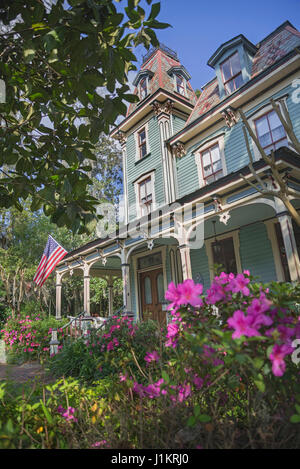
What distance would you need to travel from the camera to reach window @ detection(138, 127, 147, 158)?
14091 mm

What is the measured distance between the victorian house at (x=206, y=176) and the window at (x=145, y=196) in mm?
53

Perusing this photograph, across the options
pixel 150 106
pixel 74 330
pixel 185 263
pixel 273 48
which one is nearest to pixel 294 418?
pixel 185 263

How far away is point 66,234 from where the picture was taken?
24.4 m

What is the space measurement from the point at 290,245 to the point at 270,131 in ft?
15.5

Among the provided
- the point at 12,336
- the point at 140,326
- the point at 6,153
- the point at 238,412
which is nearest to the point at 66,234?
the point at 12,336

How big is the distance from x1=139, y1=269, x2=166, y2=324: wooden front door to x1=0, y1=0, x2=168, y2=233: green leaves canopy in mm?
9462

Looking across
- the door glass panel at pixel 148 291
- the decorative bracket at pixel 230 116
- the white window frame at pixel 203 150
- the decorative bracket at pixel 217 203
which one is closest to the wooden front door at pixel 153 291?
the door glass panel at pixel 148 291

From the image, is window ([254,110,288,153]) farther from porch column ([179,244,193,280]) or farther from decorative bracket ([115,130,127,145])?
decorative bracket ([115,130,127,145])

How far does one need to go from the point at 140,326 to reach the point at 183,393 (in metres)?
4.91

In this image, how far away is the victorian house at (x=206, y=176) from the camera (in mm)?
7910

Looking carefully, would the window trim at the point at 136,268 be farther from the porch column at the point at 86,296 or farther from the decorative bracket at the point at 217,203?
the decorative bracket at the point at 217,203

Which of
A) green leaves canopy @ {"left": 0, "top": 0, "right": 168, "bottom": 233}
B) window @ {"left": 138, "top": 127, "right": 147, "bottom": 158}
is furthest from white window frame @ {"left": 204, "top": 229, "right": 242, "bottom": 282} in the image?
green leaves canopy @ {"left": 0, "top": 0, "right": 168, "bottom": 233}

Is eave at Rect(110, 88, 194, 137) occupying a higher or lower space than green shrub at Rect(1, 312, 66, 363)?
higher
